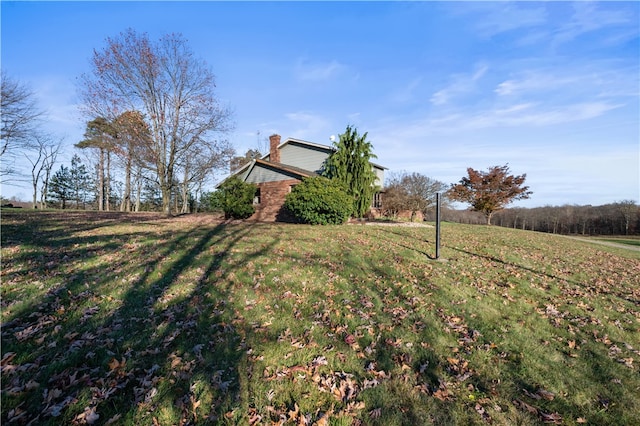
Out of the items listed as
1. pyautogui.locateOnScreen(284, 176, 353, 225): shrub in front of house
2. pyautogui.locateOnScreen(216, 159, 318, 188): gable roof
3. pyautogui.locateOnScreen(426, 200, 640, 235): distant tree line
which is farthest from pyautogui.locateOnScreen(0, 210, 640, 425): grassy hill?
pyautogui.locateOnScreen(426, 200, 640, 235): distant tree line

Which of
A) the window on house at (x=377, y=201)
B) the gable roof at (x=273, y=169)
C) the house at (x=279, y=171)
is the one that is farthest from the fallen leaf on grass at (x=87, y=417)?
the window on house at (x=377, y=201)

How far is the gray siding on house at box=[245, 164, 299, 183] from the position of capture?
1814 centimetres

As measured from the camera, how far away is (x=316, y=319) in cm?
422

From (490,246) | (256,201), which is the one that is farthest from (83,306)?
(256,201)

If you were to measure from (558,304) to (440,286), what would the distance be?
231cm

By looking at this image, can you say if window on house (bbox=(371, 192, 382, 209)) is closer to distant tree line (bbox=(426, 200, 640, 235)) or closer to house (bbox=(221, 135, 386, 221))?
house (bbox=(221, 135, 386, 221))

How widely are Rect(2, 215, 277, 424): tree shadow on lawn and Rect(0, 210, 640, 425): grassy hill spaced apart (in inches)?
0.7

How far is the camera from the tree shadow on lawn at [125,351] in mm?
2453

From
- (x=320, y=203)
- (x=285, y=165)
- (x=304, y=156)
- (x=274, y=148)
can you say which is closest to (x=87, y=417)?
(x=320, y=203)

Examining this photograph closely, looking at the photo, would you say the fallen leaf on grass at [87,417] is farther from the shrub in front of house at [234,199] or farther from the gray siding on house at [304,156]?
the gray siding on house at [304,156]

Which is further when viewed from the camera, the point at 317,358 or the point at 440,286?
the point at 440,286

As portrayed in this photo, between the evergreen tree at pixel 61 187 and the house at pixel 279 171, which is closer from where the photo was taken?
the house at pixel 279 171

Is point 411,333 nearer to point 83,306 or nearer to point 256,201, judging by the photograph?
point 83,306

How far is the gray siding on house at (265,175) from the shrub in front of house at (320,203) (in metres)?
3.37
